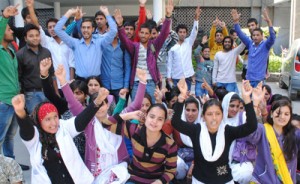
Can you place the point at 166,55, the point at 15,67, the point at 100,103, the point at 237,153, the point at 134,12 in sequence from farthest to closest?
the point at 134,12 → the point at 166,55 → the point at 15,67 → the point at 237,153 → the point at 100,103

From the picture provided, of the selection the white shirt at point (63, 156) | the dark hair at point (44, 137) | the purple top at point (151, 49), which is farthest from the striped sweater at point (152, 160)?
the purple top at point (151, 49)

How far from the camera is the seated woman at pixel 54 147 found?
10.0 ft

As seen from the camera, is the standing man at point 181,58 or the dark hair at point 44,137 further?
the standing man at point 181,58

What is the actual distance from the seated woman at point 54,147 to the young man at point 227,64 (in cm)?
327

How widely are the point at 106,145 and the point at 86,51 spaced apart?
5.84 feet

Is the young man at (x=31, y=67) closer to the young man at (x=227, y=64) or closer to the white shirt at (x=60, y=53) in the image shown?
the white shirt at (x=60, y=53)

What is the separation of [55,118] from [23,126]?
0.31 meters

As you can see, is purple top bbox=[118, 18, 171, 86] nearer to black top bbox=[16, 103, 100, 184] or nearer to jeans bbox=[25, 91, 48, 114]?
jeans bbox=[25, 91, 48, 114]

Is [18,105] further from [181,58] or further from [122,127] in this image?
[181,58]

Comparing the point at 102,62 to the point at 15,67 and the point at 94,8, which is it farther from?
the point at 94,8

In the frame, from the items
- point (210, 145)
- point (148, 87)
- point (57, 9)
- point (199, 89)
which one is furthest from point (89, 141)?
point (57, 9)

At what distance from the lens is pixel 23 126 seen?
9.35 ft

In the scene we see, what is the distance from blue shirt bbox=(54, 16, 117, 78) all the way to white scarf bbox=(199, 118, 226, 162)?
6.72 ft

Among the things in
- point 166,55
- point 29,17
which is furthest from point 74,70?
point 166,55
